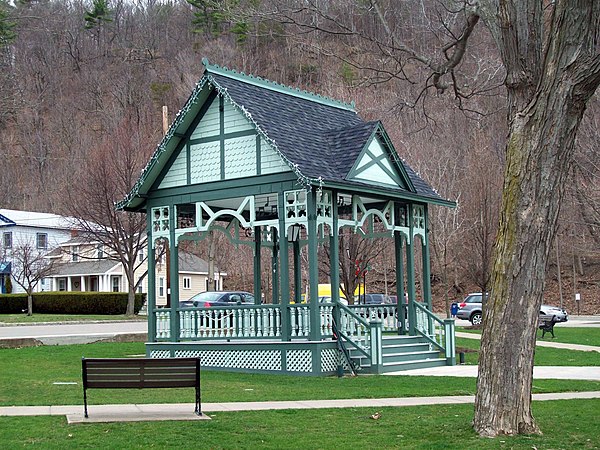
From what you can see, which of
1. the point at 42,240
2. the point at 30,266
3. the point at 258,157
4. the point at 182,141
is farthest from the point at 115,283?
the point at 258,157

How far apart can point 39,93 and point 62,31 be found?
8471 millimetres

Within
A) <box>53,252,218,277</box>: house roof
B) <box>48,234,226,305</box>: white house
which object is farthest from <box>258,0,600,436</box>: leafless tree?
<box>53,252,218,277</box>: house roof

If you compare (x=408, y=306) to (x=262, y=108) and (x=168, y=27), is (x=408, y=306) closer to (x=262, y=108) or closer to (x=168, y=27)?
(x=262, y=108)

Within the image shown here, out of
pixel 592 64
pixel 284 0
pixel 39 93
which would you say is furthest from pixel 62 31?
pixel 592 64

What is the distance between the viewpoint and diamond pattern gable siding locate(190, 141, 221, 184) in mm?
21984

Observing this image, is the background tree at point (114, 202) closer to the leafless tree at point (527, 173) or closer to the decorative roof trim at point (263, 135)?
the decorative roof trim at point (263, 135)

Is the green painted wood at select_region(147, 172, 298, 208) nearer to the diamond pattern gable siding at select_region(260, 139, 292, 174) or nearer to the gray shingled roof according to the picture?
the diamond pattern gable siding at select_region(260, 139, 292, 174)

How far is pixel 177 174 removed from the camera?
22750 millimetres

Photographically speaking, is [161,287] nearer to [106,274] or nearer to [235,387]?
[106,274]

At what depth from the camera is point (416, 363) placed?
21625mm

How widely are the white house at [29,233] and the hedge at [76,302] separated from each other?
21.3 ft

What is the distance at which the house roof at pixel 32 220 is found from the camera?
65.9 metres

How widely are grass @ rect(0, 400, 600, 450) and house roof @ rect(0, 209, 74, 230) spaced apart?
185 ft

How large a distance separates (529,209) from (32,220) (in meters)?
61.1
